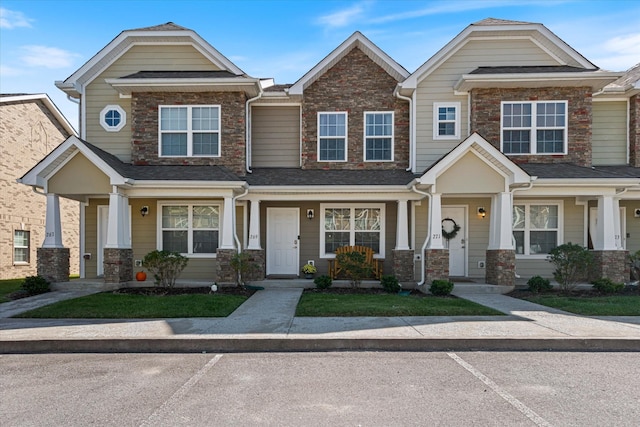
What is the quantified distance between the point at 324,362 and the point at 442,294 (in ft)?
19.8

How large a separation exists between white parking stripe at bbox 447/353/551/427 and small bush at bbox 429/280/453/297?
5039 millimetres

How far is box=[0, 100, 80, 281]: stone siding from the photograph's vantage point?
1597cm

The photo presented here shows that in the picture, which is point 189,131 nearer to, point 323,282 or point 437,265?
point 323,282

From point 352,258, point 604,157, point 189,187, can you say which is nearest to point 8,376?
point 189,187

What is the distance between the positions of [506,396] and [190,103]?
11413mm

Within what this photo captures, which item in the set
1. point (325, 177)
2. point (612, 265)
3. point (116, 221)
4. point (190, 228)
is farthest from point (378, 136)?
point (116, 221)

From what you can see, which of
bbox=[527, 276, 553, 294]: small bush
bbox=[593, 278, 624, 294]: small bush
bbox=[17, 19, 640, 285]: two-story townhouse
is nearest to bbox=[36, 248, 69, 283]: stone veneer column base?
bbox=[17, 19, 640, 285]: two-story townhouse

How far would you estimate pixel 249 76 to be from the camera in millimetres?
12227

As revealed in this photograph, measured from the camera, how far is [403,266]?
466 inches

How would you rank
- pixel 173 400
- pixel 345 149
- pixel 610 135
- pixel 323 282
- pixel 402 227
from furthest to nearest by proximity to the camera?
1. pixel 345 149
2. pixel 610 135
3. pixel 402 227
4. pixel 323 282
5. pixel 173 400

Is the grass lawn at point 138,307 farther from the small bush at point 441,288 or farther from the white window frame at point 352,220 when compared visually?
the small bush at point 441,288

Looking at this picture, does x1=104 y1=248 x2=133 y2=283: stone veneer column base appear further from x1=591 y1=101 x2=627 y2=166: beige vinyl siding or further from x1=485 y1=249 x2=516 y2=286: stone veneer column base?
x1=591 y1=101 x2=627 y2=166: beige vinyl siding

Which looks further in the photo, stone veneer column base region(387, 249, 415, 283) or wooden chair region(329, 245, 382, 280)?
wooden chair region(329, 245, 382, 280)

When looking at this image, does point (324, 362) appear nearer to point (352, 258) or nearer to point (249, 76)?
point (352, 258)
